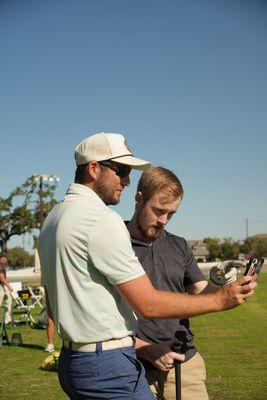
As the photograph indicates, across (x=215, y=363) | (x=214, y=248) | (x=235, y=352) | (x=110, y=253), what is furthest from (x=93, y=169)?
(x=214, y=248)

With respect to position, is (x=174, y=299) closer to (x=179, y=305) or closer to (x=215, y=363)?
(x=179, y=305)

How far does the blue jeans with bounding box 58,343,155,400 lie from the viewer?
8.18ft

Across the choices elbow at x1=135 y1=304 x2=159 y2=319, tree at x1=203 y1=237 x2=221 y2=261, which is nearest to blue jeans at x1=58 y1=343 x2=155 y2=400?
elbow at x1=135 y1=304 x2=159 y2=319

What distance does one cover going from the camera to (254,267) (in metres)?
2.78

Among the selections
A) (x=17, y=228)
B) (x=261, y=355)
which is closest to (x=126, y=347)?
(x=261, y=355)

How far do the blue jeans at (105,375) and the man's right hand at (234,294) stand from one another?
464mm

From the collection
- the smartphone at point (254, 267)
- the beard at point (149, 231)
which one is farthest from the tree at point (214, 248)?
the smartphone at point (254, 267)

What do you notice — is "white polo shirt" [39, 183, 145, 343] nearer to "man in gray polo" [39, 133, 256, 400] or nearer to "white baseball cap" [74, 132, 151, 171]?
"man in gray polo" [39, 133, 256, 400]

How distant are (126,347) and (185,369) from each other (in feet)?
3.75

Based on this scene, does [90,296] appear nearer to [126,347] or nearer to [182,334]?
[126,347]

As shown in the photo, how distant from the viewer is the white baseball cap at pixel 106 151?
2.73m

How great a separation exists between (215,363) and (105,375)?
7.58 meters

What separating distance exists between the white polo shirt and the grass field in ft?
17.3

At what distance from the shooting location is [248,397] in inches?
286
